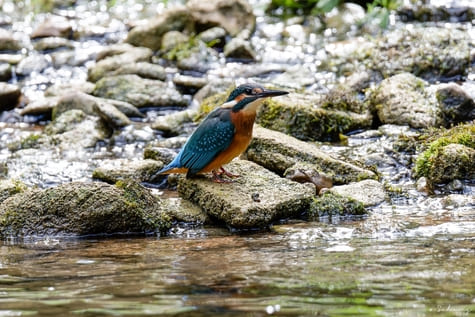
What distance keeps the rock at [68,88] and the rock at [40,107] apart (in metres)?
0.40

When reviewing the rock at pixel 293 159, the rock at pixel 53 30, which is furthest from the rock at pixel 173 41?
the rock at pixel 293 159

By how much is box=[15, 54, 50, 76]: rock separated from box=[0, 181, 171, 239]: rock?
7207 mm

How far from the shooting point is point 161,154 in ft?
25.8

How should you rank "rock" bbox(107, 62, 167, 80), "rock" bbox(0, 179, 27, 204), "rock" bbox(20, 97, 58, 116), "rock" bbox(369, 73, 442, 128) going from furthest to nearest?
1. "rock" bbox(107, 62, 167, 80)
2. "rock" bbox(20, 97, 58, 116)
3. "rock" bbox(369, 73, 442, 128)
4. "rock" bbox(0, 179, 27, 204)

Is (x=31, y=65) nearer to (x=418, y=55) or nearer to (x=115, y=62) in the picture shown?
(x=115, y=62)

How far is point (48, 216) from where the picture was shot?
5.80 metres

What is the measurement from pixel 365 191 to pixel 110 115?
4.44 metres

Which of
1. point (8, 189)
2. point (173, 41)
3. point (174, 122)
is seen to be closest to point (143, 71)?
point (173, 41)

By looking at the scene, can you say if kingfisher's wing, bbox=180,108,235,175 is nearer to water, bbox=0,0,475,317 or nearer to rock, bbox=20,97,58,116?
water, bbox=0,0,475,317

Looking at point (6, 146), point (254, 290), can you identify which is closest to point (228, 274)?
point (254, 290)

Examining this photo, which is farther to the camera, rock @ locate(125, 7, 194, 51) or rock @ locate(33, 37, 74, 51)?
rock @ locate(33, 37, 74, 51)

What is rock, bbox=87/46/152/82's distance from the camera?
39.0ft

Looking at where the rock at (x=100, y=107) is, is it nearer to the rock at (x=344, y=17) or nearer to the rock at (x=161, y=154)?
the rock at (x=161, y=154)

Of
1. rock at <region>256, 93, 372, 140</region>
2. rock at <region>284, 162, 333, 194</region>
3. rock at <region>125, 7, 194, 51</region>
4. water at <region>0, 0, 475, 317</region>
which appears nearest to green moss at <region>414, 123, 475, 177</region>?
water at <region>0, 0, 475, 317</region>
